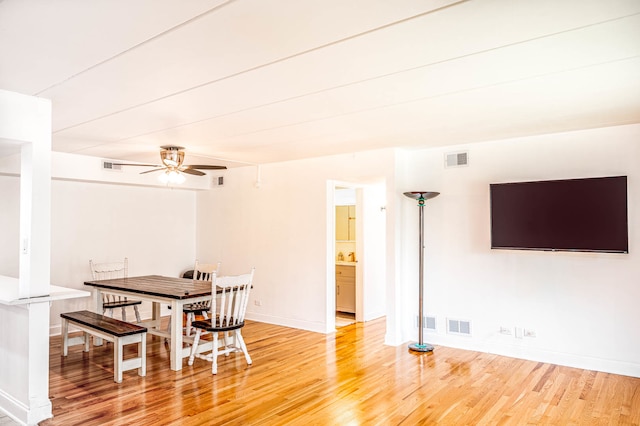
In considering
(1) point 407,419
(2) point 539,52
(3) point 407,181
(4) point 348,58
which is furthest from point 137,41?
(3) point 407,181

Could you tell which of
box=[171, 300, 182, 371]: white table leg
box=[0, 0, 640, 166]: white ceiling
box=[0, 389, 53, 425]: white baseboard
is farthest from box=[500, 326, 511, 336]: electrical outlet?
box=[0, 389, 53, 425]: white baseboard

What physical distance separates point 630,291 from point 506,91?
2.63 metres

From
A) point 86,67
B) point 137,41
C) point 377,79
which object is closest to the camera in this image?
point 137,41

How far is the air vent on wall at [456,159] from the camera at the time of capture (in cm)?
522

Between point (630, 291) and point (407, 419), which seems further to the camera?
point (630, 291)

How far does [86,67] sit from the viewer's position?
2648 millimetres

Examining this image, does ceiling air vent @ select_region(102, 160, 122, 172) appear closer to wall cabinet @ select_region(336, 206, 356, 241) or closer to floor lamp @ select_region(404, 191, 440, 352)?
wall cabinet @ select_region(336, 206, 356, 241)

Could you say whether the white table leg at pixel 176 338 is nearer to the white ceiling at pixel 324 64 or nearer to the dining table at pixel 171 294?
the dining table at pixel 171 294

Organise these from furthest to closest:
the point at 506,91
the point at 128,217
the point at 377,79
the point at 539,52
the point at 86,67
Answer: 1. the point at 128,217
2. the point at 506,91
3. the point at 377,79
4. the point at 86,67
5. the point at 539,52

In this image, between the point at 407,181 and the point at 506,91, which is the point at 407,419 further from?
the point at 407,181

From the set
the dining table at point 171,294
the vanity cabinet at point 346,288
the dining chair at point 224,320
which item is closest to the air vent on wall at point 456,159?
the vanity cabinet at point 346,288

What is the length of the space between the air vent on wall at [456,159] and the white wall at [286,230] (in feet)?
2.22

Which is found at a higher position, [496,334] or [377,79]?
[377,79]

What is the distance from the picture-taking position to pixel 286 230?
21.5 ft
